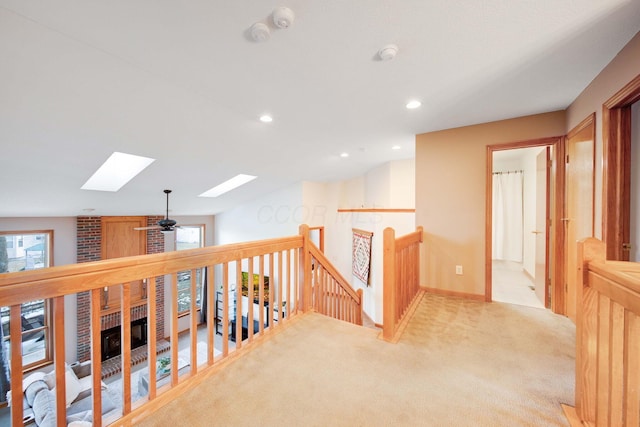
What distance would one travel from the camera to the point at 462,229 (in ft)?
10.3

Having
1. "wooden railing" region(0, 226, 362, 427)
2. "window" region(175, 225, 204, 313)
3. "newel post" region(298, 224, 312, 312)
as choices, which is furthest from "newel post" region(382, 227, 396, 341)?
"window" region(175, 225, 204, 313)

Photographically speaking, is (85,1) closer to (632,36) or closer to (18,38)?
(18,38)

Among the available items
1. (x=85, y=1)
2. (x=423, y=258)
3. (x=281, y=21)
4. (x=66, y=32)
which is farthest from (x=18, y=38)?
(x=423, y=258)

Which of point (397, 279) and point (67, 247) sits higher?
point (397, 279)

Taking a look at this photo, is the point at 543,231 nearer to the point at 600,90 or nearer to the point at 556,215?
the point at 556,215

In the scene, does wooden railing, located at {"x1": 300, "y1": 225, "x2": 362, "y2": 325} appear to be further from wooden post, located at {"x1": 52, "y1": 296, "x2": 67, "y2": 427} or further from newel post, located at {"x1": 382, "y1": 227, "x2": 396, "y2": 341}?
wooden post, located at {"x1": 52, "y1": 296, "x2": 67, "y2": 427}

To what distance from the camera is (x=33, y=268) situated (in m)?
5.17

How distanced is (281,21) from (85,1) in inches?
40.7

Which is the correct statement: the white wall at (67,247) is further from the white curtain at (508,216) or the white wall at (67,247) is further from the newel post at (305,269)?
the white curtain at (508,216)

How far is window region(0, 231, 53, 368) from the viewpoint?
4.99 metres

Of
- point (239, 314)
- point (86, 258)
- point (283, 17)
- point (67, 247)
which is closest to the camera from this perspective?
point (283, 17)

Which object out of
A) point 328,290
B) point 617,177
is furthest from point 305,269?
point 617,177

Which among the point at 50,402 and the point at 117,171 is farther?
the point at 117,171

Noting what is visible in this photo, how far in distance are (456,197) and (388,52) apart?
2.15 metres
